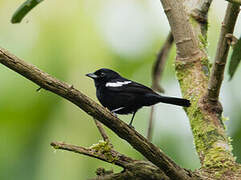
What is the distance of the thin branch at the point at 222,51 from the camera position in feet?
9.96

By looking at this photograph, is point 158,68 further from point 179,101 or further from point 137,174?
point 137,174

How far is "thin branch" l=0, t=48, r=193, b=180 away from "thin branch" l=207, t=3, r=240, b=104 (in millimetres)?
864

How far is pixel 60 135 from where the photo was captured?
4984 millimetres

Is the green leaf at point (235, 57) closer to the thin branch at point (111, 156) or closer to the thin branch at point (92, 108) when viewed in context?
the thin branch at point (92, 108)

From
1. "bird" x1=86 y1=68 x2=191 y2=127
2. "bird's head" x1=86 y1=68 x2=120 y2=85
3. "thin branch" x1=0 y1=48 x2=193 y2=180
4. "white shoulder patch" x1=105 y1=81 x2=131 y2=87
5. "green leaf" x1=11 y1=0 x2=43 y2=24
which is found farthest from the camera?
"bird's head" x1=86 y1=68 x2=120 y2=85

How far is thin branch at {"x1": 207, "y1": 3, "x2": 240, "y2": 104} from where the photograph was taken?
3.04 metres

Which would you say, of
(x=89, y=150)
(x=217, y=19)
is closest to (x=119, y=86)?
(x=89, y=150)

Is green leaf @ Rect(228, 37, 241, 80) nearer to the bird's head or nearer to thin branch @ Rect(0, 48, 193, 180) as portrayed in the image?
thin branch @ Rect(0, 48, 193, 180)

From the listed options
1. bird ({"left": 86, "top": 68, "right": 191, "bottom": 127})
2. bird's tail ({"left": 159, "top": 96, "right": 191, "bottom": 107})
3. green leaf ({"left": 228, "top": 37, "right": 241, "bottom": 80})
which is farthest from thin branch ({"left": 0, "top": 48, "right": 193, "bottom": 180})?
bird ({"left": 86, "top": 68, "right": 191, "bottom": 127})

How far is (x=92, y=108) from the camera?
2689 mm

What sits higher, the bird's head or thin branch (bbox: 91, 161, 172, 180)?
the bird's head

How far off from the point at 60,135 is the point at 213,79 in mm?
2295

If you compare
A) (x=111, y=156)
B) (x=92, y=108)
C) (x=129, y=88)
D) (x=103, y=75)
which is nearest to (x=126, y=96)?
(x=129, y=88)

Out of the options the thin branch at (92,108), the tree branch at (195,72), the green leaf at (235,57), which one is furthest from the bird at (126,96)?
the thin branch at (92,108)
